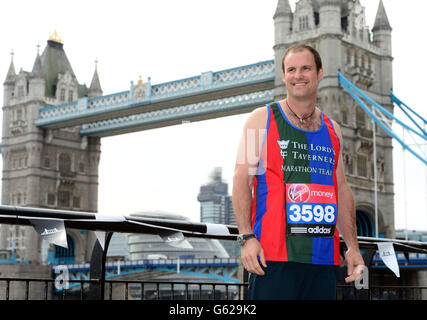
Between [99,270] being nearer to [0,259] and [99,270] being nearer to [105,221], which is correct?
[105,221]

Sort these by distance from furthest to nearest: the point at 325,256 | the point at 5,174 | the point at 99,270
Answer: the point at 5,174 → the point at 99,270 → the point at 325,256

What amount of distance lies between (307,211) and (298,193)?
0.25ft

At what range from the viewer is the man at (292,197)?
8.54 ft

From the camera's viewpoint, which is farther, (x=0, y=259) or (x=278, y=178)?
(x=0, y=259)

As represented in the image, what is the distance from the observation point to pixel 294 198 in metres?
2.66

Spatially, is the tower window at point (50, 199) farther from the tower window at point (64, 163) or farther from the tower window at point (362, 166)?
the tower window at point (362, 166)

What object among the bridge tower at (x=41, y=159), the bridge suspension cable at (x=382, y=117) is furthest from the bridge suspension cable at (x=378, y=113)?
the bridge tower at (x=41, y=159)

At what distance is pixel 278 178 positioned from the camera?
8.85 ft

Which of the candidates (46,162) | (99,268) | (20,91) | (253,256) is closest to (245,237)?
(253,256)

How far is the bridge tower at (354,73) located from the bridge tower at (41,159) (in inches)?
771

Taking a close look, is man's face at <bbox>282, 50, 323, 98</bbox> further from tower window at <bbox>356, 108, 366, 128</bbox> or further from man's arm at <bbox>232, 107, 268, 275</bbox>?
tower window at <bbox>356, 108, 366, 128</bbox>

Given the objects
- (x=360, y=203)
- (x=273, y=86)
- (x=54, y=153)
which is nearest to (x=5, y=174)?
(x=54, y=153)

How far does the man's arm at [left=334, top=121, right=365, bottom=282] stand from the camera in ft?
9.30
